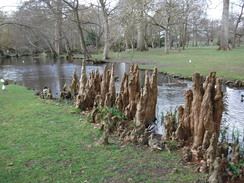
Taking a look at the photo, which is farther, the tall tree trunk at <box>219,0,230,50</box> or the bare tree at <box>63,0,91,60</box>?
the tall tree trunk at <box>219,0,230,50</box>

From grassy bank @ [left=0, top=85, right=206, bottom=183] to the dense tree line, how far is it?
8616mm

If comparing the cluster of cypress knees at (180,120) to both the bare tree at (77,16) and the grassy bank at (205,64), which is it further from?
the bare tree at (77,16)

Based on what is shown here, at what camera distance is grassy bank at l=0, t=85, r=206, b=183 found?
5164 mm

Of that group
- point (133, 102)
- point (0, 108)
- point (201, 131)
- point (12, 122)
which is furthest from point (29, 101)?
point (201, 131)

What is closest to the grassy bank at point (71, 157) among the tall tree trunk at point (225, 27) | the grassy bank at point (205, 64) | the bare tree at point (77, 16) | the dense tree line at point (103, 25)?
the grassy bank at point (205, 64)

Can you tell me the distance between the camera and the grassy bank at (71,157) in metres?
5.16

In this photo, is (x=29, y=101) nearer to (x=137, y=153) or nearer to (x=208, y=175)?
(x=137, y=153)

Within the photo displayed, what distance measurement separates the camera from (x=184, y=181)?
491 cm

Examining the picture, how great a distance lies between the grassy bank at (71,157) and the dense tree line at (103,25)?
8.62m

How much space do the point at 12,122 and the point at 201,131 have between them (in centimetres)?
601

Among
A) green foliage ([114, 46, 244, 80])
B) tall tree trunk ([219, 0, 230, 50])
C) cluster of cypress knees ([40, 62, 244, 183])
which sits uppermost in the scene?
tall tree trunk ([219, 0, 230, 50])

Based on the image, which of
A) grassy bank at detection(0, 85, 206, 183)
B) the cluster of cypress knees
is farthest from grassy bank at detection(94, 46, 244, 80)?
grassy bank at detection(0, 85, 206, 183)

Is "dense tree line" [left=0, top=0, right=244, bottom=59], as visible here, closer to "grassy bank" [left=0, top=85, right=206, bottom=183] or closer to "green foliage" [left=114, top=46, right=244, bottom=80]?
"green foliage" [left=114, top=46, right=244, bottom=80]

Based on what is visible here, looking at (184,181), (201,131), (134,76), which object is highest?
(134,76)
